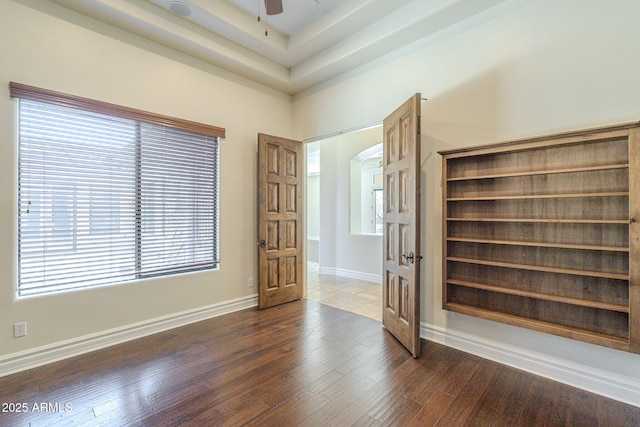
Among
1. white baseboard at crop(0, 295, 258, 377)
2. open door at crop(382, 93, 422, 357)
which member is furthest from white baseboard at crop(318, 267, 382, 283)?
white baseboard at crop(0, 295, 258, 377)

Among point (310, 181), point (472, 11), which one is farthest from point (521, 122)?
point (310, 181)

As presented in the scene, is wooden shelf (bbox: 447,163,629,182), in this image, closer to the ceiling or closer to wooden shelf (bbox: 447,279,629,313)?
wooden shelf (bbox: 447,279,629,313)

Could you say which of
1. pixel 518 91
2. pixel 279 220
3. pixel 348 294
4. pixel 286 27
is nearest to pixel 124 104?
pixel 286 27

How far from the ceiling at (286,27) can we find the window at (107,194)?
0.87m

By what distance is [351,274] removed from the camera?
5.92 metres

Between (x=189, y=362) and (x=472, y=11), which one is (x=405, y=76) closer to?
(x=472, y=11)

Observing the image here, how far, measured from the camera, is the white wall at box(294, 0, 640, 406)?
2.08 metres

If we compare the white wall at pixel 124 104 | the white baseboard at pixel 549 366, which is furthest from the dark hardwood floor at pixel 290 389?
the white wall at pixel 124 104

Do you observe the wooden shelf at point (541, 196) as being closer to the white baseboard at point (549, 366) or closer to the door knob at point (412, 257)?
the door knob at point (412, 257)

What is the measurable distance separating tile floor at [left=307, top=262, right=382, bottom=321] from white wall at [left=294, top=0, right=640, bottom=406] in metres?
1.07

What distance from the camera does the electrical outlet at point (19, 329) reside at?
2412 mm

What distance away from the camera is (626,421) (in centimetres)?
182

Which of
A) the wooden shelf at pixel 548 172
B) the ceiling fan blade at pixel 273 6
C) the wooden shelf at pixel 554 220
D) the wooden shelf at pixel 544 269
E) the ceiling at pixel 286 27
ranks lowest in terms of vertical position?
the wooden shelf at pixel 544 269

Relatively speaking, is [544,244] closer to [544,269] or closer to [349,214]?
[544,269]
